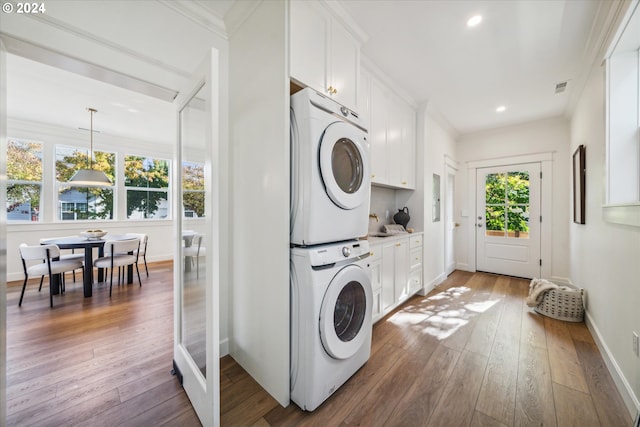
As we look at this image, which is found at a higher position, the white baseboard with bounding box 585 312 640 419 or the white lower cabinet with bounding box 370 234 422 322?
the white lower cabinet with bounding box 370 234 422 322

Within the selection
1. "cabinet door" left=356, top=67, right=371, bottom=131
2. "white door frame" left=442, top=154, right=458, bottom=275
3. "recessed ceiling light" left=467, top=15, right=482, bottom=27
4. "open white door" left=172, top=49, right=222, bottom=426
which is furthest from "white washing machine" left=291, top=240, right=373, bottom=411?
"white door frame" left=442, top=154, right=458, bottom=275

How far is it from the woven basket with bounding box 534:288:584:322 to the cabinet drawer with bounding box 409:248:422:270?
1345 millimetres

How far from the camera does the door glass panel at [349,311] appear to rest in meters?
1.57

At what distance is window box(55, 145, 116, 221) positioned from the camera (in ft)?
14.5

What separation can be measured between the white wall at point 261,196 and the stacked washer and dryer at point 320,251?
65mm

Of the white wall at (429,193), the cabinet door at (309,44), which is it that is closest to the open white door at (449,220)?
the white wall at (429,193)

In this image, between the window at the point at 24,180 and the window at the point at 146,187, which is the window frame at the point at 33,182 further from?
the window at the point at 146,187

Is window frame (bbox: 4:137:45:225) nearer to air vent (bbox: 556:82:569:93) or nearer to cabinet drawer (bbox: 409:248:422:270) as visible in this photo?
cabinet drawer (bbox: 409:248:422:270)

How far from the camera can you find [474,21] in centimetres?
190

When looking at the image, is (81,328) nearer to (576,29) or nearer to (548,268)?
(576,29)

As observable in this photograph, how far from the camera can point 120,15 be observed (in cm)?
148

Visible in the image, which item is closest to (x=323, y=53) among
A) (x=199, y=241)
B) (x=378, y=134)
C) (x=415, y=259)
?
(x=378, y=134)

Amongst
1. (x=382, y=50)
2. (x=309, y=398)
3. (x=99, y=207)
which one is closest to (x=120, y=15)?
(x=382, y=50)

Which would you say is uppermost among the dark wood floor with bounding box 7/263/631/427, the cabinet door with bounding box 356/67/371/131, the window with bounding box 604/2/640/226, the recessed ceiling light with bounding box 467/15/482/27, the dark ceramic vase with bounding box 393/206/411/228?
the recessed ceiling light with bounding box 467/15/482/27
